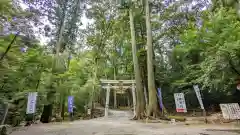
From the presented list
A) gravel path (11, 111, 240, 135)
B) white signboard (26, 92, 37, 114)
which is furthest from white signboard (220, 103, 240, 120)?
white signboard (26, 92, 37, 114)

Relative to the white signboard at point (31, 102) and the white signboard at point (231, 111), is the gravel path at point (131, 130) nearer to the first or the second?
the white signboard at point (31, 102)

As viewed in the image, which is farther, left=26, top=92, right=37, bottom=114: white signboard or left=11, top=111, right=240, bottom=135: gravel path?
left=26, top=92, right=37, bottom=114: white signboard

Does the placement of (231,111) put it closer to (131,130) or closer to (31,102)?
(131,130)

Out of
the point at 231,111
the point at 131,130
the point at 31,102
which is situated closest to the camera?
the point at 131,130

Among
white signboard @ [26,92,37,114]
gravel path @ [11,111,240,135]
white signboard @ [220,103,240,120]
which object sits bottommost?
gravel path @ [11,111,240,135]

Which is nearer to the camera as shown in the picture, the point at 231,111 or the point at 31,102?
the point at 31,102

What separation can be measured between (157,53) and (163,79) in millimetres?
2526

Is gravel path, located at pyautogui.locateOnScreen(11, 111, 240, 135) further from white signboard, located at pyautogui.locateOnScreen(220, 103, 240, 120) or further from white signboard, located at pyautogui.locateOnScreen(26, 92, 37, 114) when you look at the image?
white signboard, located at pyautogui.locateOnScreen(220, 103, 240, 120)

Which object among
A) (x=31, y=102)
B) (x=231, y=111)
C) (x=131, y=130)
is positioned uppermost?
(x=31, y=102)

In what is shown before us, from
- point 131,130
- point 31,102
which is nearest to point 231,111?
point 131,130

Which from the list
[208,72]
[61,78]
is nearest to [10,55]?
[61,78]

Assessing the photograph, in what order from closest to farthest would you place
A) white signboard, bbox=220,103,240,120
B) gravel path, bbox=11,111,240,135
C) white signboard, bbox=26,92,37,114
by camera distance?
gravel path, bbox=11,111,240,135
white signboard, bbox=26,92,37,114
white signboard, bbox=220,103,240,120

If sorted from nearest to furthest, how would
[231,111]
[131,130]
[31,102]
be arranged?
→ [131,130] < [31,102] < [231,111]

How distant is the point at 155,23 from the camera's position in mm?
13375
